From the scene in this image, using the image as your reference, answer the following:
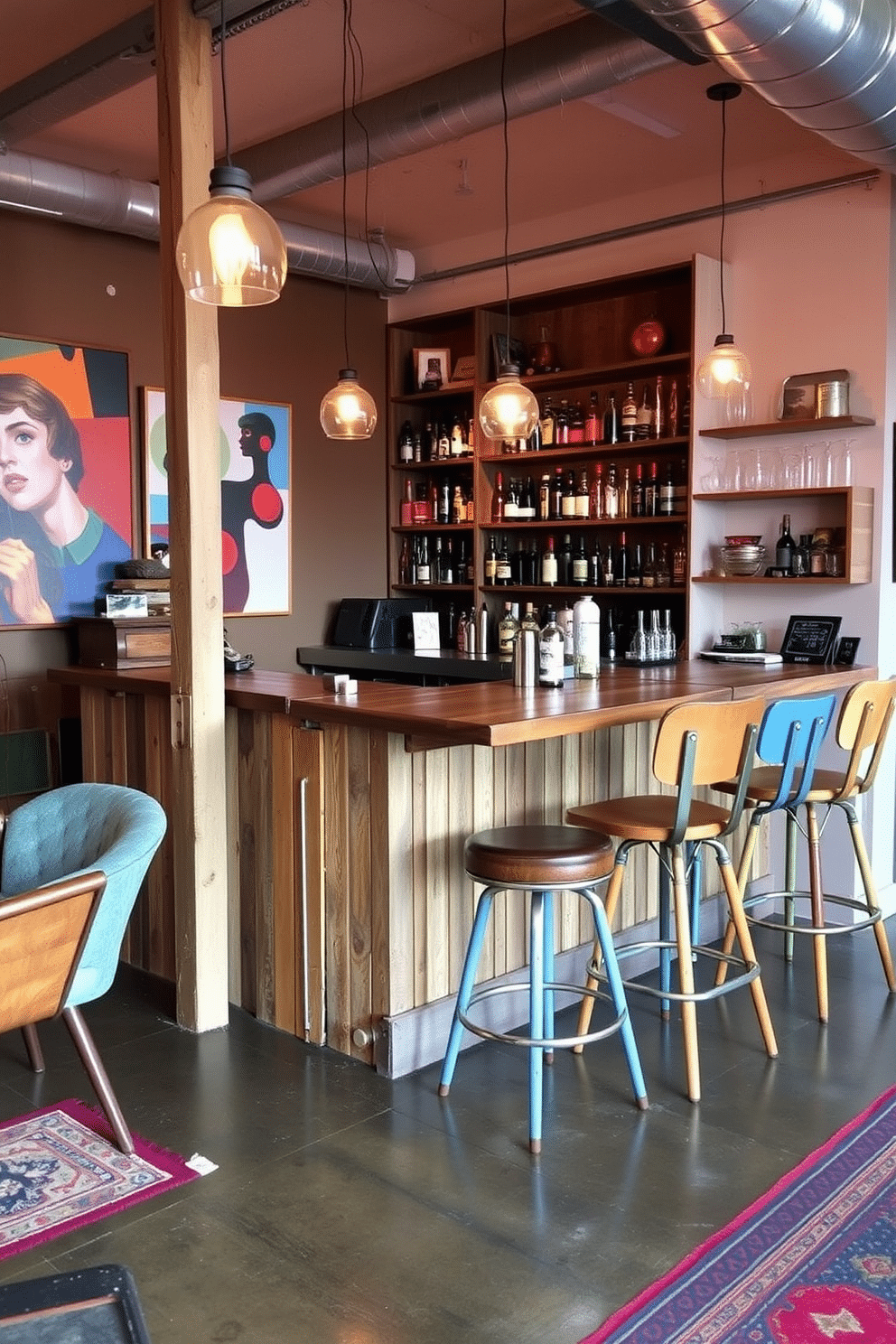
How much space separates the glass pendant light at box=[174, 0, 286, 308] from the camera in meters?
2.57

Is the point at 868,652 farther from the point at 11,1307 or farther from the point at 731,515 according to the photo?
the point at 11,1307

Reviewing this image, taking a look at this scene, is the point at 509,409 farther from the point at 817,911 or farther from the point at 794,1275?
the point at 794,1275

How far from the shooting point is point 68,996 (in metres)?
2.59

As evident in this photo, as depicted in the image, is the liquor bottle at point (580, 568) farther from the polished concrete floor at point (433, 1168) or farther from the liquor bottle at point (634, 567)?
the polished concrete floor at point (433, 1168)

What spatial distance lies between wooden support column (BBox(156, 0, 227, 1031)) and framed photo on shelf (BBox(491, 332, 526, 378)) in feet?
9.42

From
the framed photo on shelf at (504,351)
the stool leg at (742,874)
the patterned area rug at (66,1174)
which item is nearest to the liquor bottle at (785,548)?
the stool leg at (742,874)

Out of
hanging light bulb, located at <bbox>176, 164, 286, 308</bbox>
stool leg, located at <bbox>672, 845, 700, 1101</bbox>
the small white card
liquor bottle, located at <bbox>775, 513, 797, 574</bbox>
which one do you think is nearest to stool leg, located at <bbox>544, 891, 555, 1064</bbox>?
stool leg, located at <bbox>672, 845, 700, 1101</bbox>

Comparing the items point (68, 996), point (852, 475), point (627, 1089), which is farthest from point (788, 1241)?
point (852, 475)

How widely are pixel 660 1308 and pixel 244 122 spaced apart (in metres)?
4.55

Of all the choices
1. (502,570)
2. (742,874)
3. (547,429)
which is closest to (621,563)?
(502,570)

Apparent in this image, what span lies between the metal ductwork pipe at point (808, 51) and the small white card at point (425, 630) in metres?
3.50

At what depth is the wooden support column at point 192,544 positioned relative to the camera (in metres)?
3.43

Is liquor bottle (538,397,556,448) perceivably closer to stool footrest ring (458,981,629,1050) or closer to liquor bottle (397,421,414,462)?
liquor bottle (397,421,414,462)

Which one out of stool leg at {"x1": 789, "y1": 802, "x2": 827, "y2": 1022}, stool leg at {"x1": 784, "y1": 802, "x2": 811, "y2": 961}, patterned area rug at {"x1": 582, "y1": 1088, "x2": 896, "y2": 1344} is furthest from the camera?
stool leg at {"x1": 784, "y1": 802, "x2": 811, "y2": 961}
